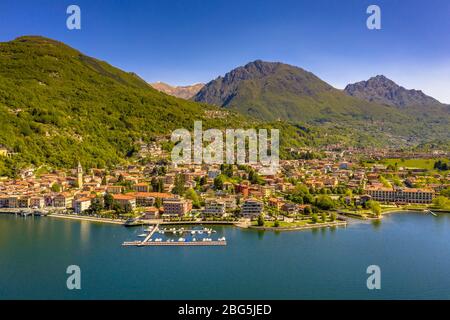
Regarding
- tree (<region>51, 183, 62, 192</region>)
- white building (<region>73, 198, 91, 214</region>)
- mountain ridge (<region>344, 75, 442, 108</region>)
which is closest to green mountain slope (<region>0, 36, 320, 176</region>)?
tree (<region>51, 183, 62, 192</region>)

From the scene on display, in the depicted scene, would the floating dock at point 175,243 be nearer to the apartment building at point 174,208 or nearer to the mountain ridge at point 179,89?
the apartment building at point 174,208

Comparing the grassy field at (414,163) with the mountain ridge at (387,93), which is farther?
the mountain ridge at (387,93)

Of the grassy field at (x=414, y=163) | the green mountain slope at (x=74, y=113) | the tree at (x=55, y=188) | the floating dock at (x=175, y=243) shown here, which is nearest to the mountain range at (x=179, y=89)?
the green mountain slope at (x=74, y=113)

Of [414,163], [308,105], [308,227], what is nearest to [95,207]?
[308,227]

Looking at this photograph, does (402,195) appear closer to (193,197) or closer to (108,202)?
(193,197)

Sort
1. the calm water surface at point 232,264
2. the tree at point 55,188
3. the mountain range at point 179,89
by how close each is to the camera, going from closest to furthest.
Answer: the calm water surface at point 232,264
the tree at point 55,188
the mountain range at point 179,89
